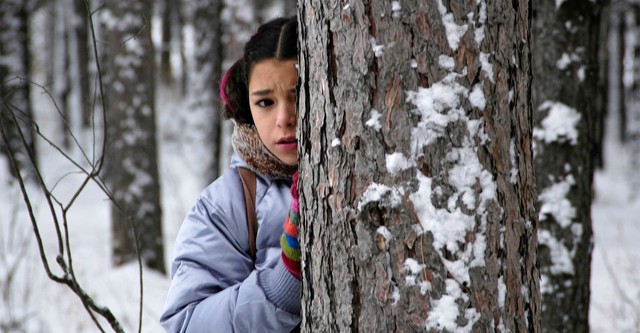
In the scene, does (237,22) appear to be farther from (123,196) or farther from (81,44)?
(81,44)

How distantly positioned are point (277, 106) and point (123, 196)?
5.74m

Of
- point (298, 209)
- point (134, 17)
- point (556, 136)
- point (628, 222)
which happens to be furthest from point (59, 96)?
point (298, 209)

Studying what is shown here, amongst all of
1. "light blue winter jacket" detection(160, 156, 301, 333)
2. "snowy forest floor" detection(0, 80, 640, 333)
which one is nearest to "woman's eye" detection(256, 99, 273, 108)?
"light blue winter jacket" detection(160, 156, 301, 333)

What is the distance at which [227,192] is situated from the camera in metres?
1.79

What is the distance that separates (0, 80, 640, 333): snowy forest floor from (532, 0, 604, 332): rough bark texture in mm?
1172

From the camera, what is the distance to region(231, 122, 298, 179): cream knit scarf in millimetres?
1819

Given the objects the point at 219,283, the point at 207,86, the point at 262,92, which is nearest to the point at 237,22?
the point at 207,86

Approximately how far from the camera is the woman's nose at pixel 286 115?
175 centimetres

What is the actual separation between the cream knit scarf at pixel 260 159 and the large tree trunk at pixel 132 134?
17.5 ft

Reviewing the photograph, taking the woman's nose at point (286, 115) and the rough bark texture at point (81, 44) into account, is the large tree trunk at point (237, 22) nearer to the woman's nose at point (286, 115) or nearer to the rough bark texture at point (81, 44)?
the woman's nose at point (286, 115)

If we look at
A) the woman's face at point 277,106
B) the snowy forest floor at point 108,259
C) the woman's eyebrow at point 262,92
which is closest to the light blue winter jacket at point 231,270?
the woman's face at point 277,106

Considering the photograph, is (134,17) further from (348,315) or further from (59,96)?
(59,96)

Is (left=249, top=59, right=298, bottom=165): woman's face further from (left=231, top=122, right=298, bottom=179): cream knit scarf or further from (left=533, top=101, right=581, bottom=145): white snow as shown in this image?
(left=533, top=101, right=581, bottom=145): white snow

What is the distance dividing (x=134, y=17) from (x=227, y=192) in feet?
18.6
